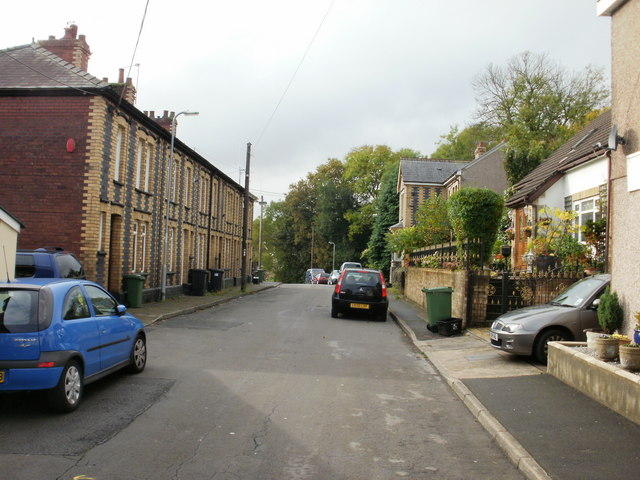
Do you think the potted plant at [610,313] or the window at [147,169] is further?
the window at [147,169]

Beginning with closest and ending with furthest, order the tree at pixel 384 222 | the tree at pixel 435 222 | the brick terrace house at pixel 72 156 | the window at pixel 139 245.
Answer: the brick terrace house at pixel 72 156 < the window at pixel 139 245 < the tree at pixel 435 222 < the tree at pixel 384 222

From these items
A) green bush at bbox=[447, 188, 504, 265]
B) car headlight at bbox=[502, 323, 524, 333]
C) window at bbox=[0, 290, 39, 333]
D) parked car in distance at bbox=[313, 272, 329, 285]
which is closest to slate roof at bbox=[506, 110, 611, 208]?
green bush at bbox=[447, 188, 504, 265]

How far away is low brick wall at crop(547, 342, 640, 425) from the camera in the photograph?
6438mm

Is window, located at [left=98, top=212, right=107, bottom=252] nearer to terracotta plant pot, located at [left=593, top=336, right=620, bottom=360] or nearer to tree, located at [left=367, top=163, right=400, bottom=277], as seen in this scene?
terracotta plant pot, located at [left=593, top=336, right=620, bottom=360]

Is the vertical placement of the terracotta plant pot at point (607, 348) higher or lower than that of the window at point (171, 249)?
lower

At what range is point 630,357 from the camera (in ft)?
22.6

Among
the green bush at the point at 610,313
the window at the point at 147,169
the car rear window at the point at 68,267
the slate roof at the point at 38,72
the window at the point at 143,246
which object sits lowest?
the green bush at the point at 610,313

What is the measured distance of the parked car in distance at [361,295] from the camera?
18.8 m

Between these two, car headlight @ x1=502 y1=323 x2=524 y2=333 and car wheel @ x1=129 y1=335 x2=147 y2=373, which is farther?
car headlight @ x1=502 y1=323 x2=524 y2=333

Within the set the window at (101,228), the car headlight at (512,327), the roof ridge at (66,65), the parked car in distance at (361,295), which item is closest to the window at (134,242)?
the window at (101,228)

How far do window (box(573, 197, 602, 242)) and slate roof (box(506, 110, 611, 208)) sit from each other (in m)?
1.30

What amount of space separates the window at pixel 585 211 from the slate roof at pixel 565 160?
1.30 m

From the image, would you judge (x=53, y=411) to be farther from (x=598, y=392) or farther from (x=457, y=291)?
(x=457, y=291)

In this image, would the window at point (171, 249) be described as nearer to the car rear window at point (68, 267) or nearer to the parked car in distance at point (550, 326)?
the car rear window at point (68, 267)
